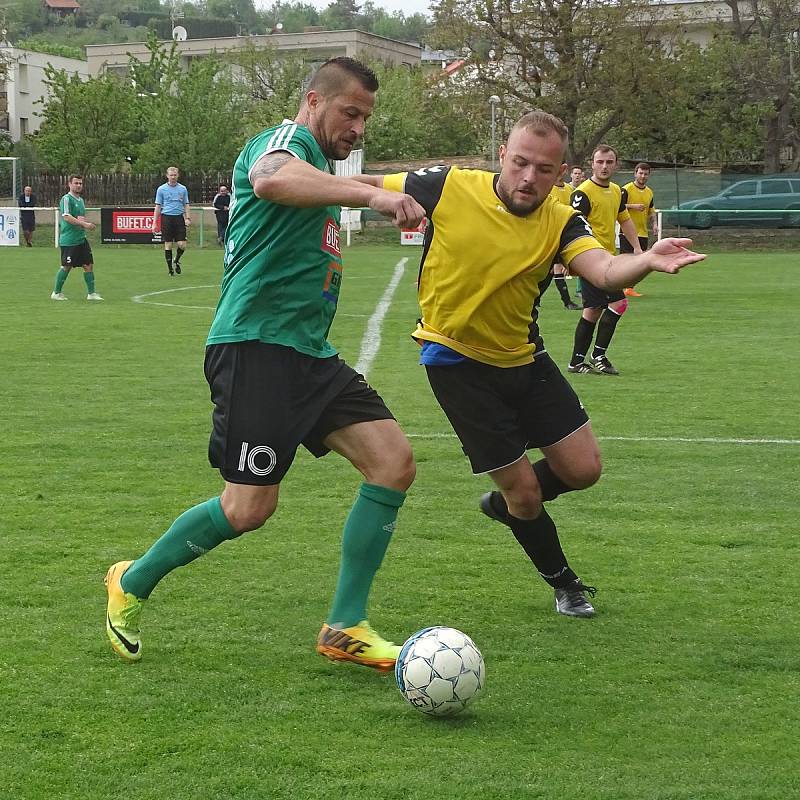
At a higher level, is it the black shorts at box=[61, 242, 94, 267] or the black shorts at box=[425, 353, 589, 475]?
the black shorts at box=[425, 353, 589, 475]

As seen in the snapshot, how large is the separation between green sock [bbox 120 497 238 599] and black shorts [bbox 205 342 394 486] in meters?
0.18

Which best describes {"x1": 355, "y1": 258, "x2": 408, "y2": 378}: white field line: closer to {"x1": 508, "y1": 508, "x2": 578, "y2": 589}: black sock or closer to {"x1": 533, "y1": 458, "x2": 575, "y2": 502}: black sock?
{"x1": 533, "y1": 458, "x2": 575, "y2": 502}: black sock

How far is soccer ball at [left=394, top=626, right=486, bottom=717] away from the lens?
3.88 metres

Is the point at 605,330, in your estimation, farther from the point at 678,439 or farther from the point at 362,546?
the point at 362,546

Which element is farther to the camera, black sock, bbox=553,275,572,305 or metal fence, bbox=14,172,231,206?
metal fence, bbox=14,172,231,206

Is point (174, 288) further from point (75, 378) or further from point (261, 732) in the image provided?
point (261, 732)

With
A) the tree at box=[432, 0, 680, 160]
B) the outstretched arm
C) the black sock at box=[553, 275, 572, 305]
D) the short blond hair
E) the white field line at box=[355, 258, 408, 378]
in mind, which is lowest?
the white field line at box=[355, 258, 408, 378]

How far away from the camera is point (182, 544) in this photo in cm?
446

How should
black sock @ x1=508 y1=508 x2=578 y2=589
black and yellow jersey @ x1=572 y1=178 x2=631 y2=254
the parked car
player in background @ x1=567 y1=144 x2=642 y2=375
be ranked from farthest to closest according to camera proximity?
1. the parked car
2. black and yellow jersey @ x1=572 y1=178 x2=631 y2=254
3. player in background @ x1=567 y1=144 x2=642 y2=375
4. black sock @ x1=508 y1=508 x2=578 y2=589

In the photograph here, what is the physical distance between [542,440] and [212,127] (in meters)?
44.8

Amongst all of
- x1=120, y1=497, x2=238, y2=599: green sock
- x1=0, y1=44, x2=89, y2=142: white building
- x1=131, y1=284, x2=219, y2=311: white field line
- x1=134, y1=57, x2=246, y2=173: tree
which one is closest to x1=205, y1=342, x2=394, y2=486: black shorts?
x1=120, y1=497, x2=238, y2=599: green sock

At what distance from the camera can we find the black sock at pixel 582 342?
11953 mm

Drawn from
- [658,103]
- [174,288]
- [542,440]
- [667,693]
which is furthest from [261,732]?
[658,103]

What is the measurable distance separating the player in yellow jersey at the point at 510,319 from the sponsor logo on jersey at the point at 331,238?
454 millimetres
